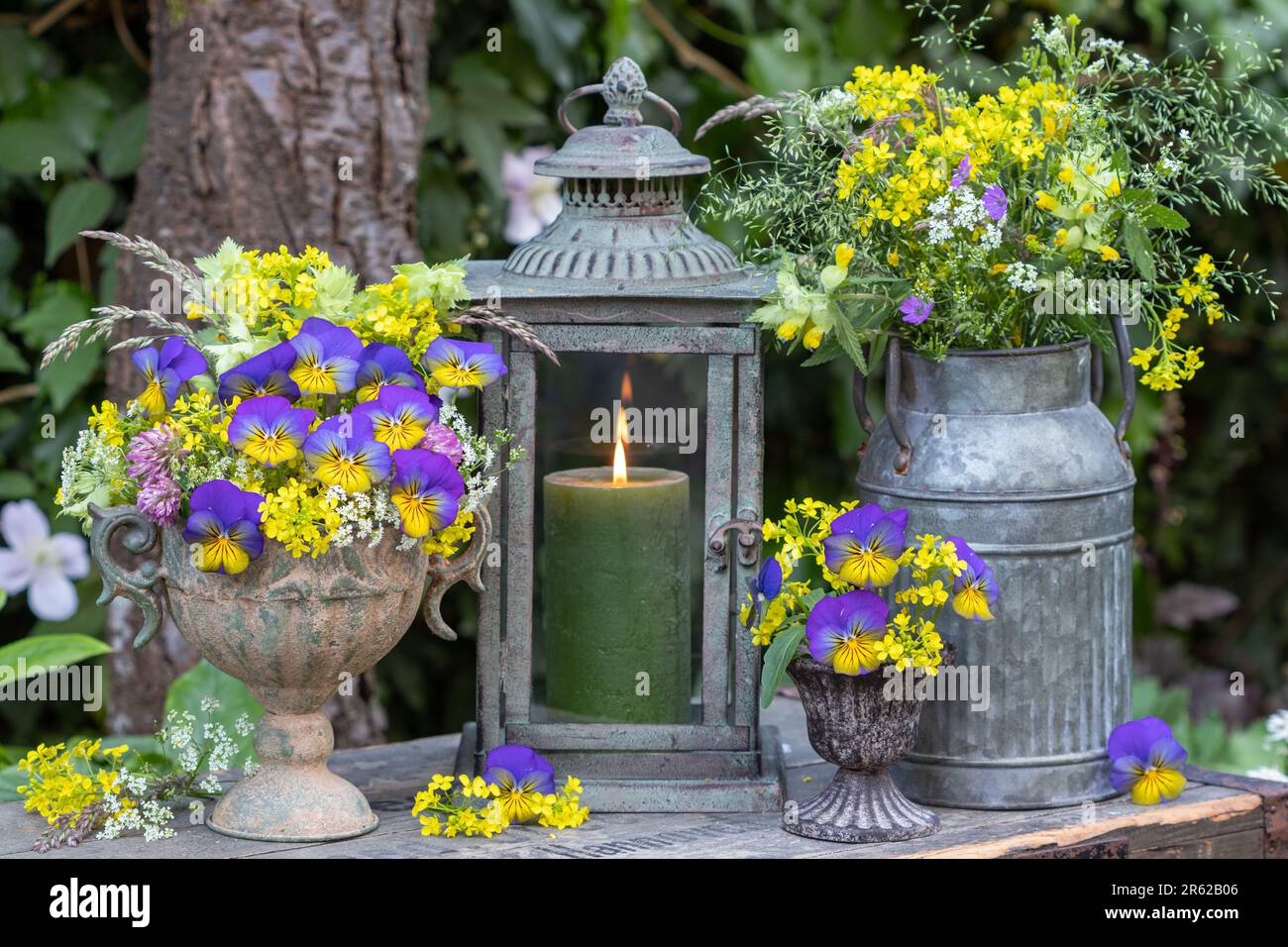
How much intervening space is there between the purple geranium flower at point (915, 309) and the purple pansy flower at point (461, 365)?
37 cm

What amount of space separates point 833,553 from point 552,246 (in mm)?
412

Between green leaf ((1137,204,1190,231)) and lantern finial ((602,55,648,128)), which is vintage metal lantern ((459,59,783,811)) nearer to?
lantern finial ((602,55,648,128))

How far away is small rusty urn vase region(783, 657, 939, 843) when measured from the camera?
1.59 meters

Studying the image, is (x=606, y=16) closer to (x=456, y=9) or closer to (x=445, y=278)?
(x=456, y=9)

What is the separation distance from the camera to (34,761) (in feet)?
5.52

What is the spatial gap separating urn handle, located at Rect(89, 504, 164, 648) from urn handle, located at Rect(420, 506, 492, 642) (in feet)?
0.81

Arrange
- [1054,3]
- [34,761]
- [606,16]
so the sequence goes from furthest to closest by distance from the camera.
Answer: [1054,3]
[606,16]
[34,761]

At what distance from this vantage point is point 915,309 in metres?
1.61

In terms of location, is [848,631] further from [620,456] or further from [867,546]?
[620,456]

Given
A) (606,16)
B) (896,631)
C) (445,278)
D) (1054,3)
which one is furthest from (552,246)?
(1054,3)

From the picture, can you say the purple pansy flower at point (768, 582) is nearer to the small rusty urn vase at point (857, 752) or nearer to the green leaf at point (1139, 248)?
the small rusty urn vase at point (857, 752)

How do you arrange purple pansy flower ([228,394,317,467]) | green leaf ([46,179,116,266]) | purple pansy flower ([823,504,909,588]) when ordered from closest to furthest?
purple pansy flower ([228,394,317,467]) → purple pansy flower ([823,504,909,588]) → green leaf ([46,179,116,266])

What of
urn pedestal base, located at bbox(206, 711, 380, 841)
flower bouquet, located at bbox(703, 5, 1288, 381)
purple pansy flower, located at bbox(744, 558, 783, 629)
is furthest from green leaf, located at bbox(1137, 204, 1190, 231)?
urn pedestal base, located at bbox(206, 711, 380, 841)

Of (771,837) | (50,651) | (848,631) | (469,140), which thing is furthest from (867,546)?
(469,140)
